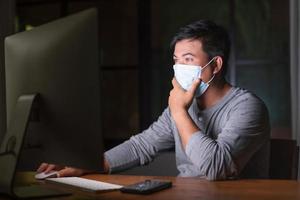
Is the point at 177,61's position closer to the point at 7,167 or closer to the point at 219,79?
the point at 219,79

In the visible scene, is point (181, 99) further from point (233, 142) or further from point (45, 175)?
point (45, 175)

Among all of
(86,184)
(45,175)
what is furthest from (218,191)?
(45,175)

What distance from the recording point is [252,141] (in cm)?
167

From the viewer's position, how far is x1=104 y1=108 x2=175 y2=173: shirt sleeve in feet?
6.27

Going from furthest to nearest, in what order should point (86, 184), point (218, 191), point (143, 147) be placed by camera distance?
point (143, 147)
point (86, 184)
point (218, 191)

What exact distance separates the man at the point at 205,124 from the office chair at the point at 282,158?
3.5 inches

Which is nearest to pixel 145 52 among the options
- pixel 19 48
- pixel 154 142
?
pixel 154 142

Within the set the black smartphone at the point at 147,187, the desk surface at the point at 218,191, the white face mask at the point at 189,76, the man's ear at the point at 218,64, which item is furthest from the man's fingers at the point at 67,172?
the man's ear at the point at 218,64

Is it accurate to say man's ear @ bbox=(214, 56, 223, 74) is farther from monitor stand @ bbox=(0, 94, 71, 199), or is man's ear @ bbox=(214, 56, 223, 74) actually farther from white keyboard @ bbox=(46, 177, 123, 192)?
monitor stand @ bbox=(0, 94, 71, 199)

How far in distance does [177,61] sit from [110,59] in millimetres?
2120

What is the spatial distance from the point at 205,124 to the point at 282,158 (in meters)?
0.31

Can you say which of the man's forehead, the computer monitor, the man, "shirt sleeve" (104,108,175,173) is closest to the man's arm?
the man

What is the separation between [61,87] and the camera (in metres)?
1.20

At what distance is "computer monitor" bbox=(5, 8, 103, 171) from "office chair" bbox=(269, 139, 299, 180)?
87 centimetres
